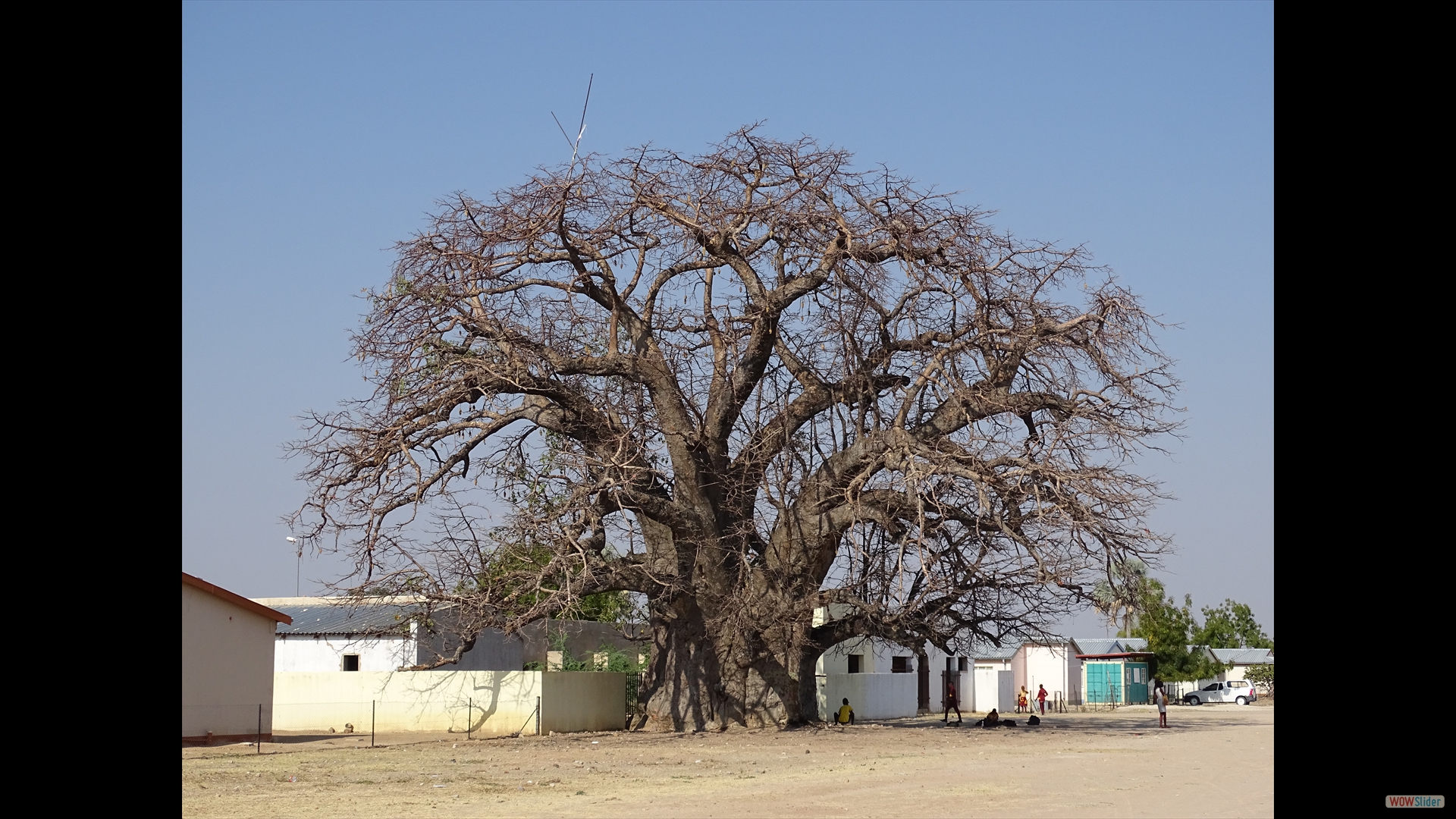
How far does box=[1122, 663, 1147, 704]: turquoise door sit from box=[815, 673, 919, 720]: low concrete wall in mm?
23323

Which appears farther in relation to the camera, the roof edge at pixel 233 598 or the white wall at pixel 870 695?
the white wall at pixel 870 695

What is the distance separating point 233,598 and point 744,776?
17186 mm

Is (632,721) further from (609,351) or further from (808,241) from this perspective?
(808,241)

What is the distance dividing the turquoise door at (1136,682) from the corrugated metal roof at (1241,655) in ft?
77.0

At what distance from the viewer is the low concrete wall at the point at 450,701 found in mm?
30594

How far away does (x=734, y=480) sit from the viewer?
29.2 metres

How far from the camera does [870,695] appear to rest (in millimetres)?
42594

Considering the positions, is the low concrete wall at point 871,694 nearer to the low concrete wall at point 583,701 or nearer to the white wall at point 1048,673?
the low concrete wall at point 583,701

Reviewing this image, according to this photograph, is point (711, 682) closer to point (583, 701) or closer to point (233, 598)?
point (583, 701)

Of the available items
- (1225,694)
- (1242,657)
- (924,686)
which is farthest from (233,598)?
(1242,657)

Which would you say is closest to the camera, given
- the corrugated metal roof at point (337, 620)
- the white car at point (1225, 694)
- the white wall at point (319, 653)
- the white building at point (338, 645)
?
the white building at point (338, 645)

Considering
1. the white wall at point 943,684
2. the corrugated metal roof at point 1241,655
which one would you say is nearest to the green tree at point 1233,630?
the corrugated metal roof at point 1241,655

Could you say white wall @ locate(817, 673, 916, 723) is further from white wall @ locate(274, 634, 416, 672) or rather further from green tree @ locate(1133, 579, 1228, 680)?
green tree @ locate(1133, 579, 1228, 680)
